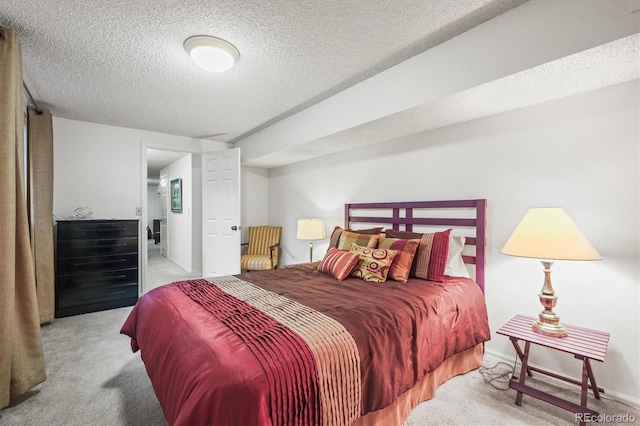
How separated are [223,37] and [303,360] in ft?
6.84

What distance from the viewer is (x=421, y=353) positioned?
1.73m

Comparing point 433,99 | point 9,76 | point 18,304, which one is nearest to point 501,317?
point 433,99

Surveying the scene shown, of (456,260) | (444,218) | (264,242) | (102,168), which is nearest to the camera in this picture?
(456,260)

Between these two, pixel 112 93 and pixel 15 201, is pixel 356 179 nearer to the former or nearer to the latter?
pixel 112 93

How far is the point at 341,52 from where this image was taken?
7.13 feet

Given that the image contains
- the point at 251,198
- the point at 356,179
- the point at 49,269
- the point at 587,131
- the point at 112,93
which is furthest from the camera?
the point at 251,198

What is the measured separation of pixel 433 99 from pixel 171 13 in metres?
1.84

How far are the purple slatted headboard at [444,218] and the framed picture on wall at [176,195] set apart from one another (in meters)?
4.38

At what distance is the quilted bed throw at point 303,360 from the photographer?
114 centimetres

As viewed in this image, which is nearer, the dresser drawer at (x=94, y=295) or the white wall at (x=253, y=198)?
the dresser drawer at (x=94, y=295)

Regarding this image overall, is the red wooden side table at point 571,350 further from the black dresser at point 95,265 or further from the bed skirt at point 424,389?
the black dresser at point 95,265

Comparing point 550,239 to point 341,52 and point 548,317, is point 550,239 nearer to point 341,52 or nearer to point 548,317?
point 548,317

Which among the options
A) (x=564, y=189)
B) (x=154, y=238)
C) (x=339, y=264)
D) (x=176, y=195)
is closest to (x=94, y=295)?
(x=339, y=264)

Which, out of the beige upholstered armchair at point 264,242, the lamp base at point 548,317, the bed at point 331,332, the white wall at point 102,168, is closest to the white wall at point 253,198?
the beige upholstered armchair at point 264,242
